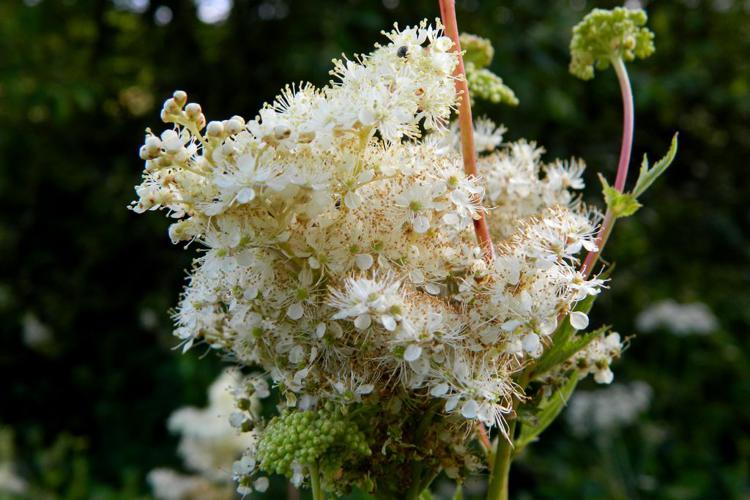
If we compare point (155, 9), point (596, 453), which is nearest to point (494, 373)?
point (596, 453)

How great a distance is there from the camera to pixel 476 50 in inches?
38.8

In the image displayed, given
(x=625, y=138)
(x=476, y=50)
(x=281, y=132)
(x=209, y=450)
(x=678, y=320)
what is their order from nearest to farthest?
(x=281, y=132) → (x=625, y=138) → (x=476, y=50) → (x=209, y=450) → (x=678, y=320)

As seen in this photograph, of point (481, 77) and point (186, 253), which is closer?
point (481, 77)

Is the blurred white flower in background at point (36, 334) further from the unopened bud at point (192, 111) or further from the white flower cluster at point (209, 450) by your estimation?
the unopened bud at point (192, 111)

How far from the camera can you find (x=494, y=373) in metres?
0.71

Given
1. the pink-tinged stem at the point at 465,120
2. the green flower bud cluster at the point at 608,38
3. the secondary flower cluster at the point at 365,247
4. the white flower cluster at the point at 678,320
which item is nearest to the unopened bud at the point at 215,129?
the secondary flower cluster at the point at 365,247

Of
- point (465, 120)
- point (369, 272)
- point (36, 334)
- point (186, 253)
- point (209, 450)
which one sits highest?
point (36, 334)

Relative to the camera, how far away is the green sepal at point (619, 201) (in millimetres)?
775

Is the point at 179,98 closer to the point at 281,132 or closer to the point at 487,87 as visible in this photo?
the point at 281,132

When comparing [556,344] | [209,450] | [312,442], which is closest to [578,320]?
[556,344]

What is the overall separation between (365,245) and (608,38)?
0.44 metres

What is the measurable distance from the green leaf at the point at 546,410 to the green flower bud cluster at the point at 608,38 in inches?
14.4

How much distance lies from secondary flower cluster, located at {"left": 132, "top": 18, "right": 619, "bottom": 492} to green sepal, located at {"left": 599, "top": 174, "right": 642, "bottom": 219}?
0.21 feet

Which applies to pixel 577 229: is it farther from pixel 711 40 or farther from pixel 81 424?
pixel 81 424
